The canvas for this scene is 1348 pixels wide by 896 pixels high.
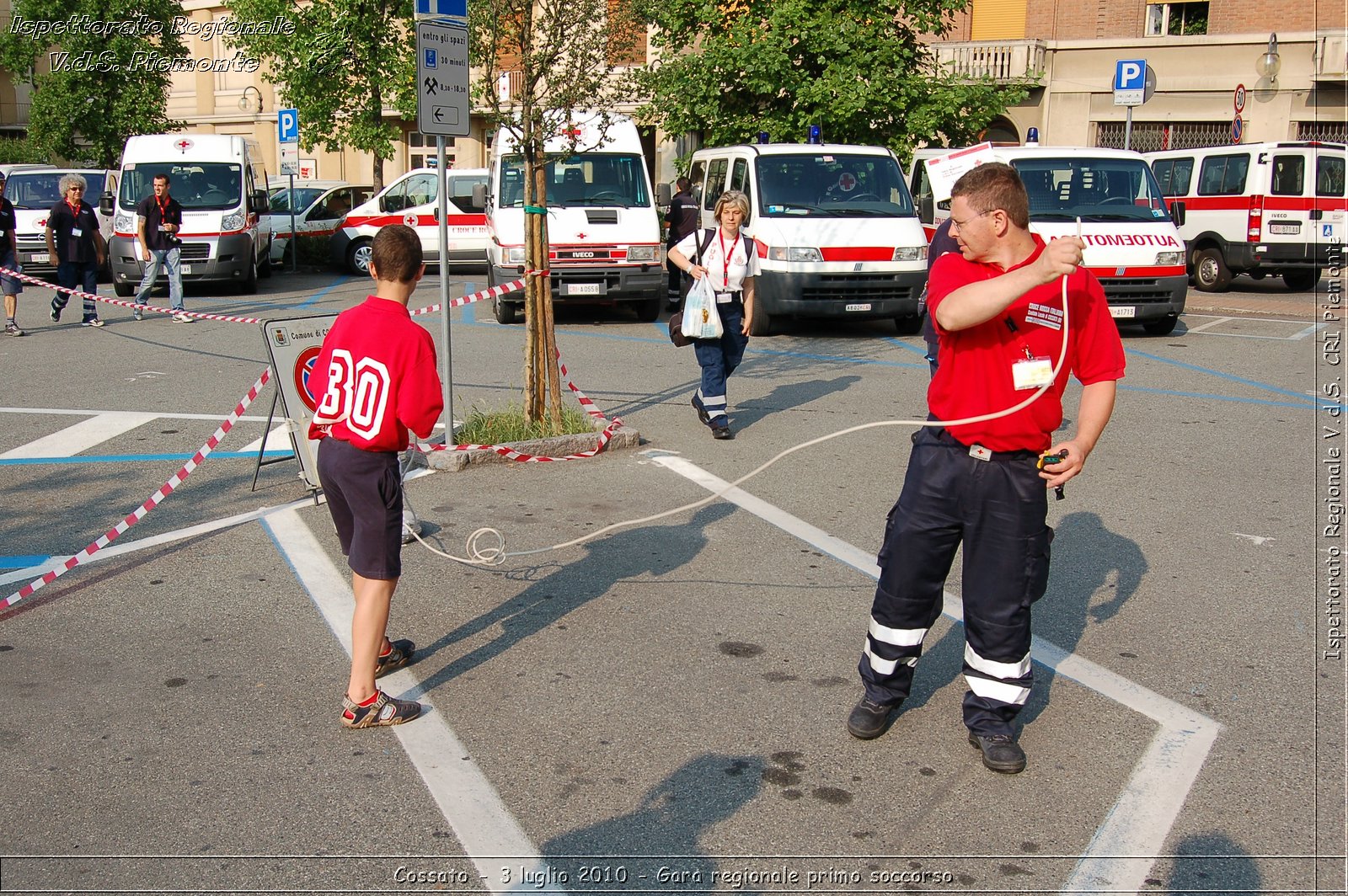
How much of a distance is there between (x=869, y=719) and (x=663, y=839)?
0.98 meters

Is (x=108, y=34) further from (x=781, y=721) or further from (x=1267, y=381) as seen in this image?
(x=781, y=721)

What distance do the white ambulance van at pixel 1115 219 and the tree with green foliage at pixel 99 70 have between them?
27792 mm

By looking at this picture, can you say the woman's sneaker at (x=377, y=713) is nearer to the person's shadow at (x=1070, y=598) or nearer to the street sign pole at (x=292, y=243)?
the person's shadow at (x=1070, y=598)

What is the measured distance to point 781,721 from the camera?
14.5 ft

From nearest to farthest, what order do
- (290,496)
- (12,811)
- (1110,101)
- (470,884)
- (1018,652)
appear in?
(470,884) < (12,811) < (1018,652) < (290,496) < (1110,101)

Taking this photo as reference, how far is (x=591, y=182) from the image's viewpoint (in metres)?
16.2

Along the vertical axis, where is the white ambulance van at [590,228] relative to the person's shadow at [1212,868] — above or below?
above

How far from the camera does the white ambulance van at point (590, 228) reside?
1543 cm

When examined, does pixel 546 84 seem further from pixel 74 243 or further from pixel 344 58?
pixel 344 58

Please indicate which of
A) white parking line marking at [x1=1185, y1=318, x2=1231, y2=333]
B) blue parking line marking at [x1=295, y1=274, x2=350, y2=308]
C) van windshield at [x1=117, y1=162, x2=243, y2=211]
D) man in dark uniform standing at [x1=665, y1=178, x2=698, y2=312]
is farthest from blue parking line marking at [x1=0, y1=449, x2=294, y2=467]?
white parking line marking at [x1=1185, y1=318, x2=1231, y2=333]

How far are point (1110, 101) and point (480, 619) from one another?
3039cm

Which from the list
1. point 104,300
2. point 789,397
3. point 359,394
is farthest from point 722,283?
point 104,300

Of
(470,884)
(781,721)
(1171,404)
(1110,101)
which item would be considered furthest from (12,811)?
(1110,101)

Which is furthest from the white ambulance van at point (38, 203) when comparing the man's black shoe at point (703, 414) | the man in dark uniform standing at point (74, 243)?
the man's black shoe at point (703, 414)
